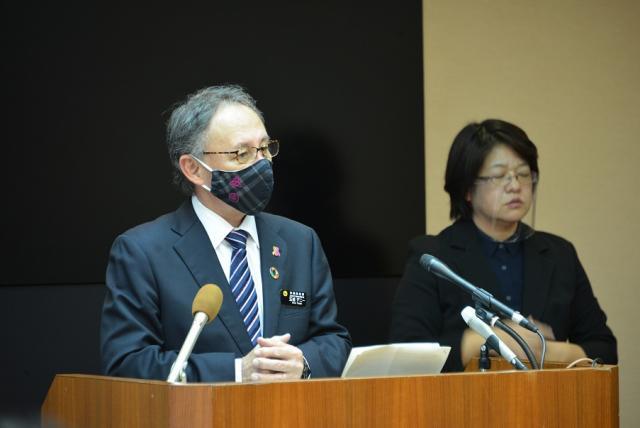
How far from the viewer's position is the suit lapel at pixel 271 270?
3.36 metres

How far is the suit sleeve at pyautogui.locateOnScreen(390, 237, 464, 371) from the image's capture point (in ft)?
13.9

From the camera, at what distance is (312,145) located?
5098 millimetres

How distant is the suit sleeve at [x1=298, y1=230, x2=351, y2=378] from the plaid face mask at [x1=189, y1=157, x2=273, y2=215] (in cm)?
36

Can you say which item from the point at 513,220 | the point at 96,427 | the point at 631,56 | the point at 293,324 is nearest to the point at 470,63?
the point at 631,56

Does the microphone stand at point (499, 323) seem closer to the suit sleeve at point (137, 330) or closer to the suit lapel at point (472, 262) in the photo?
the suit sleeve at point (137, 330)

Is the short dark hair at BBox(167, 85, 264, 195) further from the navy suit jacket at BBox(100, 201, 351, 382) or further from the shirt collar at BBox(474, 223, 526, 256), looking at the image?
the shirt collar at BBox(474, 223, 526, 256)

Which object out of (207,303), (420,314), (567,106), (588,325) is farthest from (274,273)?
(567,106)

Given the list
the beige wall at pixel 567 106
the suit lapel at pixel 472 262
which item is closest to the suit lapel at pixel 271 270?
the suit lapel at pixel 472 262

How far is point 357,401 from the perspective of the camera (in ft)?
8.37

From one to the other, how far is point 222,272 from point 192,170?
0.38 m

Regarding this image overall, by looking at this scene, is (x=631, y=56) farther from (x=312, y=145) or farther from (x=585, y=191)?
(x=312, y=145)

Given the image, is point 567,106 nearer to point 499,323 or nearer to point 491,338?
point 499,323

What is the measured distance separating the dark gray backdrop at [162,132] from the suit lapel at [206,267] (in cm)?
123

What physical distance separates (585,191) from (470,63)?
0.96 m
